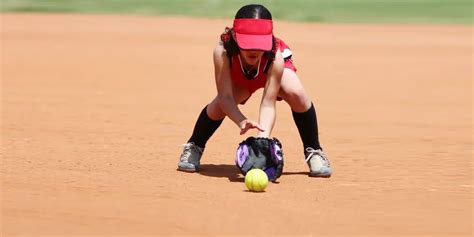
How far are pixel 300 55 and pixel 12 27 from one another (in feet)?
28.1

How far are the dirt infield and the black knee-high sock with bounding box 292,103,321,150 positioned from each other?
309 mm

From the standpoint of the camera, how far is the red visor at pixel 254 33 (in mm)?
7184

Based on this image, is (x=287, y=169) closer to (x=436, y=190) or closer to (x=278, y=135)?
(x=436, y=190)

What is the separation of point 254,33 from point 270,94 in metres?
0.47

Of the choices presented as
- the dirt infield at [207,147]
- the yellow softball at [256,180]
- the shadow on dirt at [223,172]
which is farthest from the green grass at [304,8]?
the yellow softball at [256,180]

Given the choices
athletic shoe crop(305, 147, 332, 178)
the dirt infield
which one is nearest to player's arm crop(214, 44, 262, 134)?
the dirt infield

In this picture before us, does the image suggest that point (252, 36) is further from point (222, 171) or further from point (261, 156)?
point (222, 171)

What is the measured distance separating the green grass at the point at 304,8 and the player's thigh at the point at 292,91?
21311 mm

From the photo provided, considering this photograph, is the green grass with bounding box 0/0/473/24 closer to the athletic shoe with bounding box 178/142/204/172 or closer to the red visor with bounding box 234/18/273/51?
the athletic shoe with bounding box 178/142/204/172

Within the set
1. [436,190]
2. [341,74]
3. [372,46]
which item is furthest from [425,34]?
[436,190]

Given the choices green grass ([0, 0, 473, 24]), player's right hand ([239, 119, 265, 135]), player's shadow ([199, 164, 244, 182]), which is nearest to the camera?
player's right hand ([239, 119, 265, 135])

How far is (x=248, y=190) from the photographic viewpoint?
7.03 metres

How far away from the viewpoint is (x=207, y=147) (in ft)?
Result: 30.7

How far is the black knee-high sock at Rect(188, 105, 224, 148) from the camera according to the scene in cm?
797
